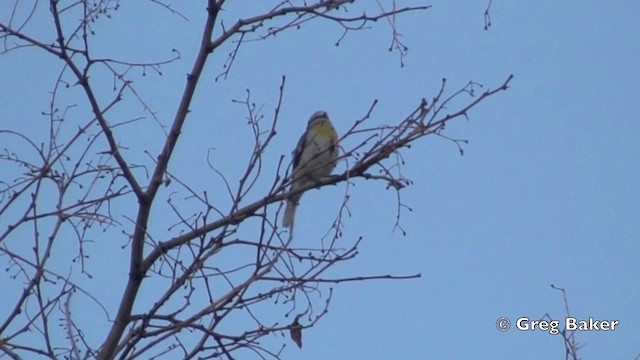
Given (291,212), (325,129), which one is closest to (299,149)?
(325,129)

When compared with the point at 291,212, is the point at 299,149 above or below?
above

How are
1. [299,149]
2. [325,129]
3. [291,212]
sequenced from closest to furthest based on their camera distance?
[291,212] < [299,149] < [325,129]

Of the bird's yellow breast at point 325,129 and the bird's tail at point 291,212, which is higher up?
the bird's yellow breast at point 325,129

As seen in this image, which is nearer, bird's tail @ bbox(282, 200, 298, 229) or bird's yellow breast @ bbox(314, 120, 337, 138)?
bird's tail @ bbox(282, 200, 298, 229)

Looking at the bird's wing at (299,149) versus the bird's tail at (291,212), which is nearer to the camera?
the bird's tail at (291,212)

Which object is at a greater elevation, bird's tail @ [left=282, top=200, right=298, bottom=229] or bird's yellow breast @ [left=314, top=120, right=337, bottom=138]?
bird's yellow breast @ [left=314, top=120, right=337, bottom=138]

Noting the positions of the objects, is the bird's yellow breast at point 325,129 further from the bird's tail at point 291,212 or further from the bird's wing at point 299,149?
the bird's tail at point 291,212

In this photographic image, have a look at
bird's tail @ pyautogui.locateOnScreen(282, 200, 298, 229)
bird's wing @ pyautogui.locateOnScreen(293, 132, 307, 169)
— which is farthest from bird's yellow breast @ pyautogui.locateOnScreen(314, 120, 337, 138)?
bird's tail @ pyautogui.locateOnScreen(282, 200, 298, 229)

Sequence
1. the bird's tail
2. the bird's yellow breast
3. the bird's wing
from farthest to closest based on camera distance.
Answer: the bird's yellow breast
the bird's wing
the bird's tail

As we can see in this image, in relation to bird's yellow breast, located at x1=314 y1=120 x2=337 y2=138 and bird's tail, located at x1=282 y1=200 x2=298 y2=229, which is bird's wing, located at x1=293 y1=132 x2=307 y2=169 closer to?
bird's yellow breast, located at x1=314 y1=120 x2=337 y2=138

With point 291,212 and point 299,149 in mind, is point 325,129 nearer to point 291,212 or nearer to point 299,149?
point 299,149

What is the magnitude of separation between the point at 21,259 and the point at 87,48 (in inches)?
23.7

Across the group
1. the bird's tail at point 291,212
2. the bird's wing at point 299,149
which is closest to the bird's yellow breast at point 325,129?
the bird's wing at point 299,149

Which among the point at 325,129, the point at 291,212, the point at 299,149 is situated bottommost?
the point at 291,212
